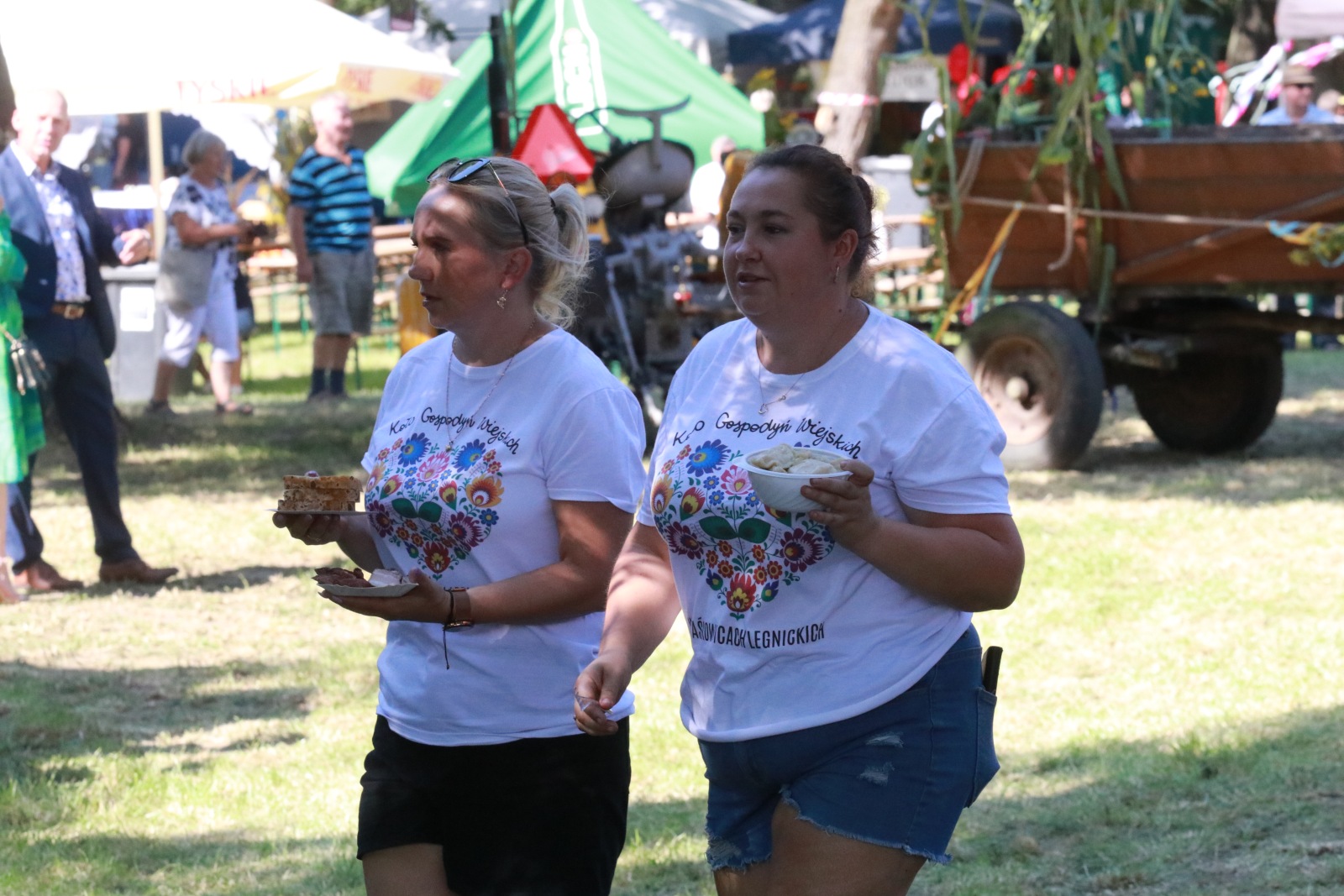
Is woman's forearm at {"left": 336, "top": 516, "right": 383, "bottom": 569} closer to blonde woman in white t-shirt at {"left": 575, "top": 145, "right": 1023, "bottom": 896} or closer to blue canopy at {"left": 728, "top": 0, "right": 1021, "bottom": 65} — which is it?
blonde woman in white t-shirt at {"left": 575, "top": 145, "right": 1023, "bottom": 896}

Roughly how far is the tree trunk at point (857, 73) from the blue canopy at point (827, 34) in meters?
6.38

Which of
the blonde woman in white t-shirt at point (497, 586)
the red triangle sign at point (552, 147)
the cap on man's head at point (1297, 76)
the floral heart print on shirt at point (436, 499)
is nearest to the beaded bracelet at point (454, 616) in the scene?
the blonde woman in white t-shirt at point (497, 586)

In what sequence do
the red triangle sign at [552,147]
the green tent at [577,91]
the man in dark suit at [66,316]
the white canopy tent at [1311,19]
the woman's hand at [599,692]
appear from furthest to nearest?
the white canopy tent at [1311,19], the green tent at [577,91], the red triangle sign at [552,147], the man in dark suit at [66,316], the woman's hand at [599,692]

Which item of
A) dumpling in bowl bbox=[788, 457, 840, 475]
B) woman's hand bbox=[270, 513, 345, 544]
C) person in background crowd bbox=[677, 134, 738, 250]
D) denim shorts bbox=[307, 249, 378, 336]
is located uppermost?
dumpling in bowl bbox=[788, 457, 840, 475]

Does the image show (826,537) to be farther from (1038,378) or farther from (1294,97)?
(1294,97)

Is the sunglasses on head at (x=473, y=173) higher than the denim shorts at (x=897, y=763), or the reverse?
the sunglasses on head at (x=473, y=173)

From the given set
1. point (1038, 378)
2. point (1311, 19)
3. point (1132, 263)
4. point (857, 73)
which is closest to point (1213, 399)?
point (1132, 263)

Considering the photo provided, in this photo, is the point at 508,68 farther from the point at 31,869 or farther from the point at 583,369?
the point at 583,369

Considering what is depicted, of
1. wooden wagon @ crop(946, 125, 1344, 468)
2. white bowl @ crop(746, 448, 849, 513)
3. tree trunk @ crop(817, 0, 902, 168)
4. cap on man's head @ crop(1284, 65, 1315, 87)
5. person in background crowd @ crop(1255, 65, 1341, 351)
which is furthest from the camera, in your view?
cap on man's head @ crop(1284, 65, 1315, 87)

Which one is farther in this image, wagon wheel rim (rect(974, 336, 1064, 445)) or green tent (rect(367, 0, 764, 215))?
green tent (rect(367, 0, 764, 215))

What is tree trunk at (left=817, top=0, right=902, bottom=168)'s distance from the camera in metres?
13.2

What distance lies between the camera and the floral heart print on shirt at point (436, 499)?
121 inches

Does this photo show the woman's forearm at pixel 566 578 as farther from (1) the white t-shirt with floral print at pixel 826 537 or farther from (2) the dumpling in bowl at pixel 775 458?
(2) the dumpling in bowl at pixel 775 458

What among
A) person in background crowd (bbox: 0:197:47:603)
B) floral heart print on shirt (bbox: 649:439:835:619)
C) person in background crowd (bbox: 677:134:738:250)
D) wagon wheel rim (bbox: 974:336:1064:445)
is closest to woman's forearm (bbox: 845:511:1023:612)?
floral heart print on shirt (bbox: 649:439:835:619)
